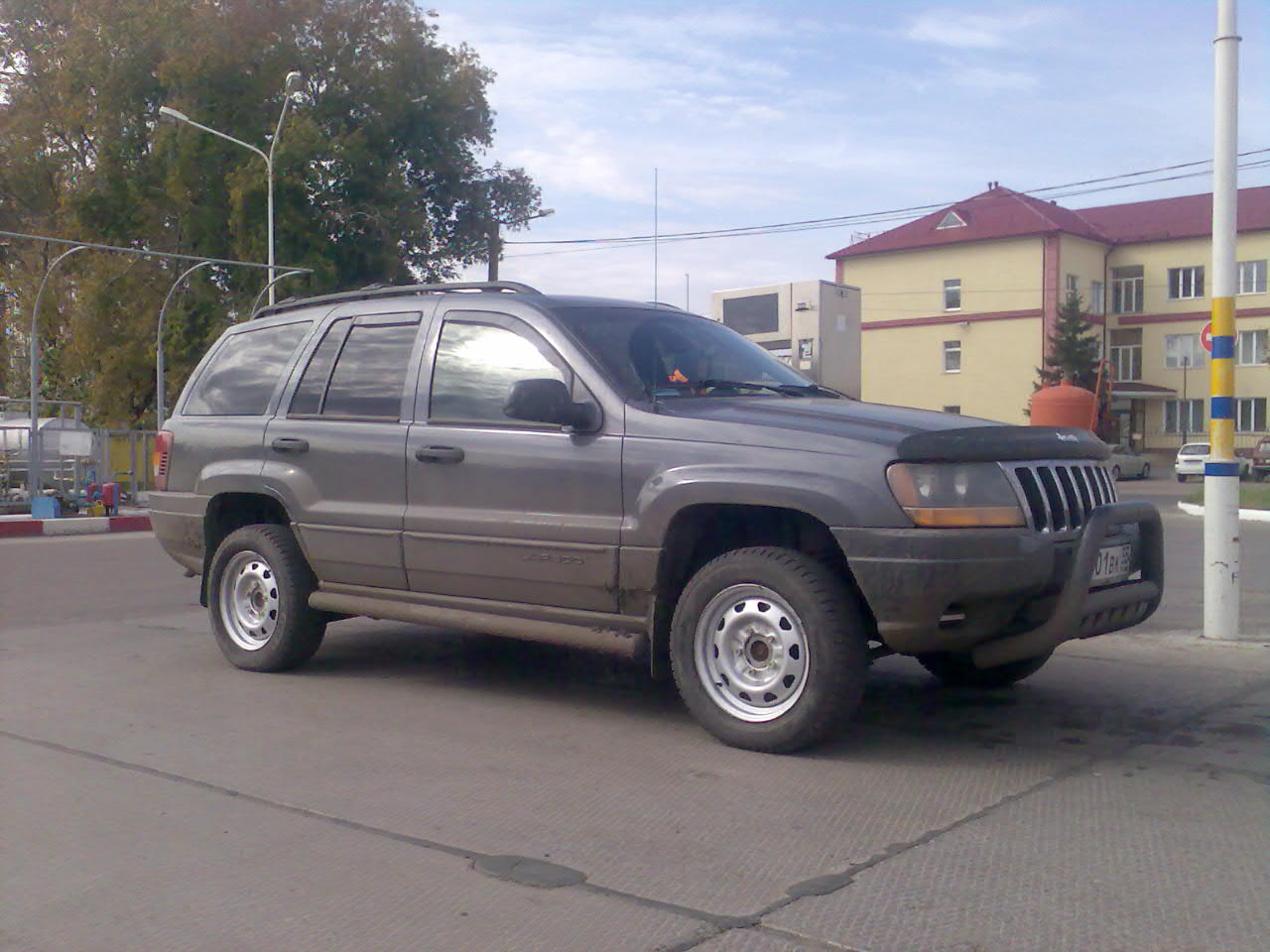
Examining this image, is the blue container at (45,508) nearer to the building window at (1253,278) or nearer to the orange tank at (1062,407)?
the orange tank at (1062,407)

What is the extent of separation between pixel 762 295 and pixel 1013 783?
1365 centimetres

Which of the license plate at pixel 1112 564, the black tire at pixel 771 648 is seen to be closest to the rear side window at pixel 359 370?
the black tire at pixel 771 648

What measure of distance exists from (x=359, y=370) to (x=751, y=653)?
261 centimetres

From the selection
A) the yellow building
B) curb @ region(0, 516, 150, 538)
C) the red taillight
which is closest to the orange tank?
the red taillight

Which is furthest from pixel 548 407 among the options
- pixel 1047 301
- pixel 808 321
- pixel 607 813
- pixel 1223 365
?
pixel 1047 301

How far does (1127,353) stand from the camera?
59562 mm

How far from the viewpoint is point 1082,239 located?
5588 cm

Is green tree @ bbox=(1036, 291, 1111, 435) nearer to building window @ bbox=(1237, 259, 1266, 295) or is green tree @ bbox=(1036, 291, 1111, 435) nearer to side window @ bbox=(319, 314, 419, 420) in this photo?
building window @ bbox=(1237, 259, 1266, 295)

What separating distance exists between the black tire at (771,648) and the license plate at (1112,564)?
35.6 inches

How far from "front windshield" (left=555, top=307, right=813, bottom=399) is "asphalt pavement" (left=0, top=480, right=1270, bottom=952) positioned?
1485 millimetres

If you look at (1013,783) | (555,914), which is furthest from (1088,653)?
(555,914)

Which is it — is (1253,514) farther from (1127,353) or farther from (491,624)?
(1127,353)

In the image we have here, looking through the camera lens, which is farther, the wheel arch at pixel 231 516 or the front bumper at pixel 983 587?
the wheel arch at pixel 231 516

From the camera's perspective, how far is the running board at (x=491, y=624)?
5367 millimetres
